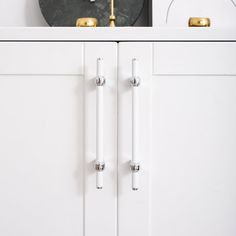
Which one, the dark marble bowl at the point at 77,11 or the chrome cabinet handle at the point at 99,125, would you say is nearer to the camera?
the chrome cabinet handle at the point at 99,125

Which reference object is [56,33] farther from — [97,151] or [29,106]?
[97,151]

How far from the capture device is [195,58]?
73 cm

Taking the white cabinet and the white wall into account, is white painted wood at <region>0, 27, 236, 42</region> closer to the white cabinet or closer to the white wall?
the white cabinet

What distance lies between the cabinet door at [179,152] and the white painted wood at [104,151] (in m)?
0.02

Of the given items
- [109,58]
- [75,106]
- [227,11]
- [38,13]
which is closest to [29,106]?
[75,106]

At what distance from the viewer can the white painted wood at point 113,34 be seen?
0.71m

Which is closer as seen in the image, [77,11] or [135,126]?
[135,126]

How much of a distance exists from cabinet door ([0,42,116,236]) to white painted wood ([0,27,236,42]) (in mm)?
55

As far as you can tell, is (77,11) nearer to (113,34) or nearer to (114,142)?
(113,34)

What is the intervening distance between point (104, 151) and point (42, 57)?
252 millimetres

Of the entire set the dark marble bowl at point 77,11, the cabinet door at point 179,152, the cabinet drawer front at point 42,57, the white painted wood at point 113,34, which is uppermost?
the dark marble bowl at point 77,11

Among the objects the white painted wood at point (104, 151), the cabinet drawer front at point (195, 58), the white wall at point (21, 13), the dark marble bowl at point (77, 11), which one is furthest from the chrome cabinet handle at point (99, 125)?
the white wall at point (21, 13)

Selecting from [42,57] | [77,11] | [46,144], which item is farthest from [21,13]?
[46,144]

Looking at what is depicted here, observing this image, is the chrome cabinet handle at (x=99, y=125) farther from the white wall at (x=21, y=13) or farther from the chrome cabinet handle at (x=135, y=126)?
the white wall at (x=21, y=13)
